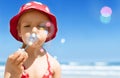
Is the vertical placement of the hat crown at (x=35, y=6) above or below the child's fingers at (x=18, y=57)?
above

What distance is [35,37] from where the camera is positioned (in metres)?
2.69

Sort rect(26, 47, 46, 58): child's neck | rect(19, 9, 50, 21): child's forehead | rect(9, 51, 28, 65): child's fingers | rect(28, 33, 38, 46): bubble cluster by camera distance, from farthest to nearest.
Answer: rect(26, 47, 46, 58): child's neck → rect(19, 9, 50, 21): child's forehead → rect(28, 33, 38, 46): bubble cluster → rect(9, 51, 28, 65): child's fingers

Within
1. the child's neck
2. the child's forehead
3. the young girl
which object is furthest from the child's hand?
the child's forehead

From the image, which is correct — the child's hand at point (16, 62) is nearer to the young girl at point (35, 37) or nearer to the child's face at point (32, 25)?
the young girl at point (35, 37)

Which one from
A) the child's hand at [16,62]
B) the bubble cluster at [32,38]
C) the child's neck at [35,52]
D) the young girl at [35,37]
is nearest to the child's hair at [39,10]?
the young girl at [35,37]

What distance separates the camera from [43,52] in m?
3.07

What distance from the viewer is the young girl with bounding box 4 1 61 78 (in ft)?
9.02

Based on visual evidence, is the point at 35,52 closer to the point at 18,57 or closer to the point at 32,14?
the point at 32,14

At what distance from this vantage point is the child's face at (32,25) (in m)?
2.76

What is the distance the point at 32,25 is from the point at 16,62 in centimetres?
39

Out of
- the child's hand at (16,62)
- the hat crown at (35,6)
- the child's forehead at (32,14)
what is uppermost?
the hat crown at (35,6)

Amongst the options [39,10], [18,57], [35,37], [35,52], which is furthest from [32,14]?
[18,57]

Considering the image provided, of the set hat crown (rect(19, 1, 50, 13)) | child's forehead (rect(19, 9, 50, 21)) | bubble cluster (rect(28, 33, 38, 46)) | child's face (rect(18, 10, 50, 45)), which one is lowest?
bubble cluster (rect(28, 33, 38, 46))

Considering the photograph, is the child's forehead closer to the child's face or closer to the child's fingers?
the child's face
